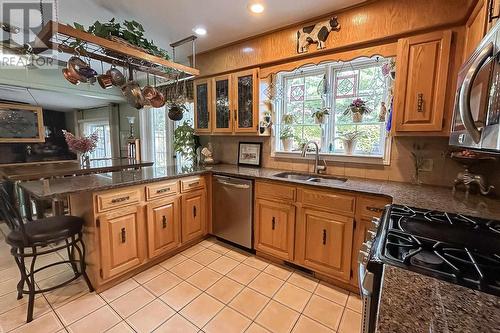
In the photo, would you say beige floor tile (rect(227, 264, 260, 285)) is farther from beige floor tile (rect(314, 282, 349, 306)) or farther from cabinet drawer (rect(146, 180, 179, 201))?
cabinet drawer (rect(146, 180, 179, 201))

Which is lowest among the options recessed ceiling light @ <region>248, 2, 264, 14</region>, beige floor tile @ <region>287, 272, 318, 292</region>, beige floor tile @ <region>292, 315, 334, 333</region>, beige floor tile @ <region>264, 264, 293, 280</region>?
beige floor tile @ <region>292, 315, 334, 333</region>

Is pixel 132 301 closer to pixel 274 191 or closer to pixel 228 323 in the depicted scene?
pixel 228 323

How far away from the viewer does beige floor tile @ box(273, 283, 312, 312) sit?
1856 mm

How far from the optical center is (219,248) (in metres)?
2.79

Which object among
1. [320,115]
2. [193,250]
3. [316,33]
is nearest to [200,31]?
[316,33]

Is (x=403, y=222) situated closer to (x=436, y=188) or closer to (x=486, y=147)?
(x=486, y=147)

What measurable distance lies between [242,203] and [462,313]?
2.16 m

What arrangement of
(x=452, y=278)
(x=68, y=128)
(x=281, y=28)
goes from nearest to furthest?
(x=452, y=278) < (x=281, y=28) < (x=68, y=128)

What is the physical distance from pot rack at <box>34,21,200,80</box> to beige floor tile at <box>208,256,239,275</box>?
2.07 metres

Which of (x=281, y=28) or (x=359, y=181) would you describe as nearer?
(x=359, y=181)

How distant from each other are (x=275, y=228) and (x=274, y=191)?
40cm

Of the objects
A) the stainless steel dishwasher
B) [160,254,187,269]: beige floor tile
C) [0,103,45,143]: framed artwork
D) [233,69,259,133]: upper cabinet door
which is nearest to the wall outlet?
the stainless steel dishwasher

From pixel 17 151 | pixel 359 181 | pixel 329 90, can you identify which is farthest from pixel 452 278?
pixel 17 151

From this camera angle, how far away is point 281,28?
2529mm
